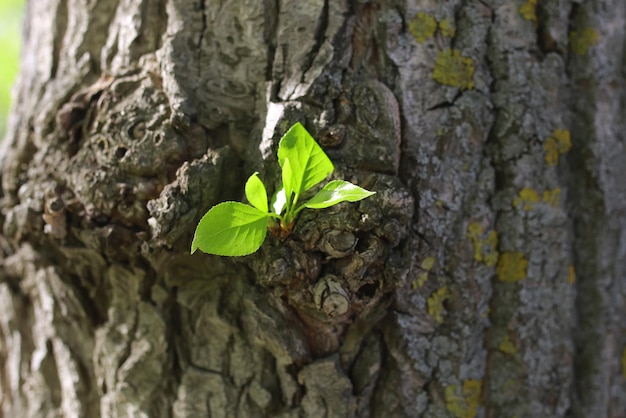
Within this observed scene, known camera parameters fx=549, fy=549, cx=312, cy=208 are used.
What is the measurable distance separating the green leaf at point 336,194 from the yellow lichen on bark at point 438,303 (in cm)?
36

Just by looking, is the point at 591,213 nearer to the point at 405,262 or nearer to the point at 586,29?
the point at 586,29

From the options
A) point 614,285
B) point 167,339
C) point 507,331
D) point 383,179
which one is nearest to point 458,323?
point 507,331

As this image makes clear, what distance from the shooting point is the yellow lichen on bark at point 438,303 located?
113 cm

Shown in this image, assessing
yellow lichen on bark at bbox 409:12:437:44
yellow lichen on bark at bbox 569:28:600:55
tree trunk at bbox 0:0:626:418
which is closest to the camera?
tree trunk at bbox 0:0:626:418

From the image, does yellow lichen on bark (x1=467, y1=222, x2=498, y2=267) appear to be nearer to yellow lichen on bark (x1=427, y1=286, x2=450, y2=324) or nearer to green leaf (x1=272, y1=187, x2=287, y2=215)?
yellow lichen on bark (x1=427, y1=286, x2=450, y2=324)

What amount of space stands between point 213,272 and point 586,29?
3.37 feet

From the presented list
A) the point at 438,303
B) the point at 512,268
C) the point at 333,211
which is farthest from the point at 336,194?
the point at 512,268

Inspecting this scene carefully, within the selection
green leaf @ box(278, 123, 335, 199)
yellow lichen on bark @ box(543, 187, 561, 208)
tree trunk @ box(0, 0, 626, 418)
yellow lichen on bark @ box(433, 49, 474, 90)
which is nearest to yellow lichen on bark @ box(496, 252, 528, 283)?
tree trunk @ box(0, 0, 626, 418)

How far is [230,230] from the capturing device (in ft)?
2.95

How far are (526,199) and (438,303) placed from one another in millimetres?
299

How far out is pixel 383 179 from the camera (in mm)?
1020

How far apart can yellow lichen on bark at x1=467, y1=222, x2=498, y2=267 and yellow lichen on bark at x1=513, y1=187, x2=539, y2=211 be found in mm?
84

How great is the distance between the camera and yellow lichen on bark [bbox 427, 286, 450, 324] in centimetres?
113

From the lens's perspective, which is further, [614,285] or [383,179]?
[614,285]
